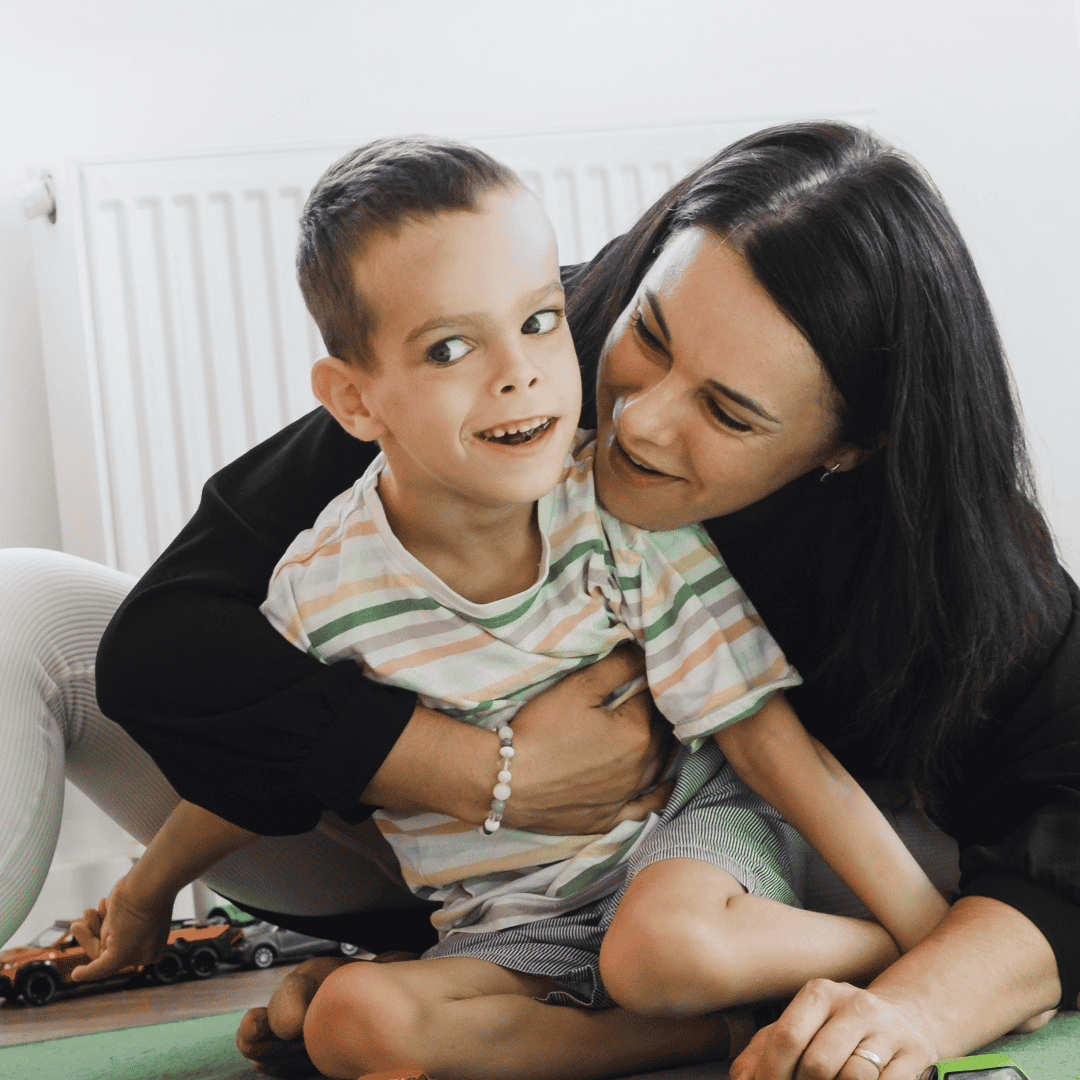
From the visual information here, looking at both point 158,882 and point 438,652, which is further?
point 158,882

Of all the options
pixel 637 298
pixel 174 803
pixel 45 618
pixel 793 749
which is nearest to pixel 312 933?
pixel 174 803

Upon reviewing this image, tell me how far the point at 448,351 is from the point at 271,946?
0.93 metres

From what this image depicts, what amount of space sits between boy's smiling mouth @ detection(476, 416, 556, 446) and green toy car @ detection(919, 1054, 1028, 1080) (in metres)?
0.44

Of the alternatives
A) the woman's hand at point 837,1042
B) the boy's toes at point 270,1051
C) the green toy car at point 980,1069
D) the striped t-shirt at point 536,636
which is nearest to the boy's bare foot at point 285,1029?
the boy's toes at point 270,1051

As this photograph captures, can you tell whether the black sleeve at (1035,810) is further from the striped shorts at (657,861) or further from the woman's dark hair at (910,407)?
the striped shorts at (657,861)

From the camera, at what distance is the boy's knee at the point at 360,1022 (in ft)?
2.61

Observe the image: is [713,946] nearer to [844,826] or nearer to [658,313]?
[844,826]

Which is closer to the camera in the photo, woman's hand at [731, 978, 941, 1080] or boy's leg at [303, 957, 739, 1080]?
woman's hand at [731, 978, 941, 1080]

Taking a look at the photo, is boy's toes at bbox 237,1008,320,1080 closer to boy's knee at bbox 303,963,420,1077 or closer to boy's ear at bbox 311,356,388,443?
boy's knee at bbox 303,963,420,1077

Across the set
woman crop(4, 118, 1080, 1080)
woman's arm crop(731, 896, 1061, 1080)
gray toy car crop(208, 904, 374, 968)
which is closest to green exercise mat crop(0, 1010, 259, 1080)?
woman crop(4, 118, 1080, 1080)

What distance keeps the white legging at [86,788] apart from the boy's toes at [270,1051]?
20 centimetres

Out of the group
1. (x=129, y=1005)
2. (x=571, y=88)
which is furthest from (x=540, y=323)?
(x=571, y=88)

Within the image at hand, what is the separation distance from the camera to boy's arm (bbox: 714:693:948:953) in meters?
0.86

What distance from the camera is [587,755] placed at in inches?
36.3
